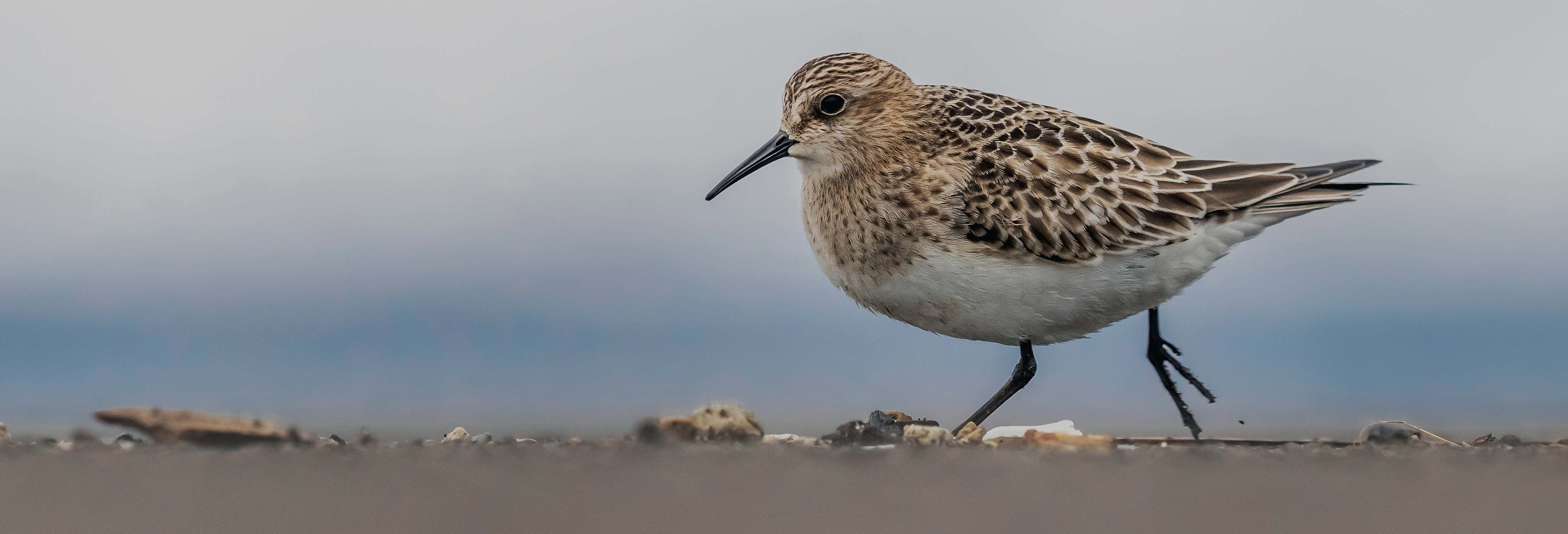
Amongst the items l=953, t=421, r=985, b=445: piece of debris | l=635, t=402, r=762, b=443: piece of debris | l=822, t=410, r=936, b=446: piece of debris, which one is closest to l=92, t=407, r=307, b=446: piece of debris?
l=635, t=402, r=762, b=443: piece of debris

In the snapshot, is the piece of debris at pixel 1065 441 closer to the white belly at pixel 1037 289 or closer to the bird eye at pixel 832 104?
the white belly at pixel 1037 289

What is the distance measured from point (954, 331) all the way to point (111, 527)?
401cm

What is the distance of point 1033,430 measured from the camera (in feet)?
19.3

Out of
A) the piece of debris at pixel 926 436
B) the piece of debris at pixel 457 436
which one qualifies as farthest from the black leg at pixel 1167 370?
the piece of debris at pixel 457 436

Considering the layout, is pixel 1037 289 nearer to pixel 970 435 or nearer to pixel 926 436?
pixel 970 435

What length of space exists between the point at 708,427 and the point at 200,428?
2045 millimetres

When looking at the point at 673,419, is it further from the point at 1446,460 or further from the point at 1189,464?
the point at 1446,460

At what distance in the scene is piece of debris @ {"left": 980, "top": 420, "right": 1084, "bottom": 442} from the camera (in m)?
5.83

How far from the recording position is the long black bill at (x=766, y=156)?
6793 mm

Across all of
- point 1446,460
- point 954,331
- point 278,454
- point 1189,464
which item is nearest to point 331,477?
point 278,454

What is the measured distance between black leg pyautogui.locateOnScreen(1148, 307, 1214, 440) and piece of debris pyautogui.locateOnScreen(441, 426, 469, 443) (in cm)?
374

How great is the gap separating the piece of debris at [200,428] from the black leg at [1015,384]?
11.3 ft

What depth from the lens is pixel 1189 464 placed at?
421 cm

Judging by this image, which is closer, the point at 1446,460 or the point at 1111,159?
the point at 1446,460
